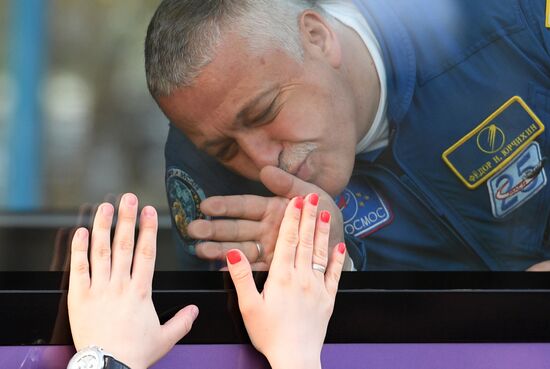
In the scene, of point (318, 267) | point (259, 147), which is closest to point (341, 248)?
point (318, 267)

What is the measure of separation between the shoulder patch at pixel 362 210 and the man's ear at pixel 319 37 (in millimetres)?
273

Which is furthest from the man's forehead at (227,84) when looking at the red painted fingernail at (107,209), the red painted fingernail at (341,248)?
the red painted fingernail at (341,248)

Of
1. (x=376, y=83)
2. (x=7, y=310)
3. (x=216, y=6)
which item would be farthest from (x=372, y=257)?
(x=7, y=310)

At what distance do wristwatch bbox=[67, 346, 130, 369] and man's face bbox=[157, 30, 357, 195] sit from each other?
45 cm

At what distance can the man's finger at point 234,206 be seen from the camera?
181 centimetres

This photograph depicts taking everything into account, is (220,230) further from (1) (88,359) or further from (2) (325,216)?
(1) (88,359)

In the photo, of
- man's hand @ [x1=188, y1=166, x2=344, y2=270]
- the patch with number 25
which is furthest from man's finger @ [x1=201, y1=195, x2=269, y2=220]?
the patch with number 25

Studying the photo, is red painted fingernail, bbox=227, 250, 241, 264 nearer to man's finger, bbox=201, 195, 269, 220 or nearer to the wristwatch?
man's finger, bbox=201, 195, 269, 220

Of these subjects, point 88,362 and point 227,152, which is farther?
point 227,152

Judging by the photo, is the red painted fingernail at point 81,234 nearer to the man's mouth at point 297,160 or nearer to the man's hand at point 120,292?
the man's hand at point 120,292

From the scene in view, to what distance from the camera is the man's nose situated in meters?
1.79

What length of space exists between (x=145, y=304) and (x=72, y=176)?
30 cm

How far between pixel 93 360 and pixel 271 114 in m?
0.60

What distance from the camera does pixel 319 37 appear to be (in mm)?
1815
